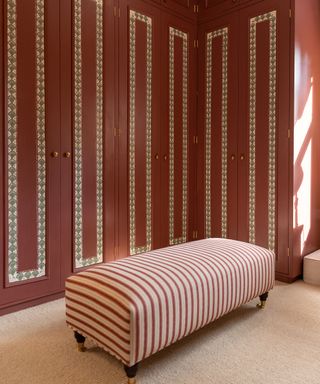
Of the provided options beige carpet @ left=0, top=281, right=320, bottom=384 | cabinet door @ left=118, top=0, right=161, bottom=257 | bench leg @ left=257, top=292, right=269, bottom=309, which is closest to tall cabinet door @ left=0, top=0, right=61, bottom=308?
beige carpet @ left=0, top=281, right=320, bottom=384

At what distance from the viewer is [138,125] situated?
3.12 meters

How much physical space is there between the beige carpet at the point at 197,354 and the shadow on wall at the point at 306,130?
2.93 ft

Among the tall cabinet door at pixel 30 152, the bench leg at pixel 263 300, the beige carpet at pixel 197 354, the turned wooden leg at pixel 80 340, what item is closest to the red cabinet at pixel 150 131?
the tall cabinet door at pixel 30 152

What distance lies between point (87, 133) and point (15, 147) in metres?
0.58

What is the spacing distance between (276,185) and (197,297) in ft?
5.27

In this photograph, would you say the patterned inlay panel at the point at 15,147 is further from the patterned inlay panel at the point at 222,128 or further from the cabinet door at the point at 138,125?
the patterned inlay panel at the point at 222,128

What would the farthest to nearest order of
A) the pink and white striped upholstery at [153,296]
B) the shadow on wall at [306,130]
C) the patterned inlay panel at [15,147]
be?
the shadow on wall at [306,130] < the patterned inlay panel at [15,147] < the pink and white striped upholstery at [153,296]

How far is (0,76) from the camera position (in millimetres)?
2279

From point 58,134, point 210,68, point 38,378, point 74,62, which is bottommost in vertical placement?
point 38,378


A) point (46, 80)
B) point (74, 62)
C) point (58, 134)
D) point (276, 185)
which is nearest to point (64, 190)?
point (58, 134)

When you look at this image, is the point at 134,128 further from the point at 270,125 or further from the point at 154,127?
the point at 270,125

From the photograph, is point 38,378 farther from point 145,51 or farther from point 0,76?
point 145,51

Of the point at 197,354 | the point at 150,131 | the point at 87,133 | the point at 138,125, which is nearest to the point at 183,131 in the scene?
the point at 150,131

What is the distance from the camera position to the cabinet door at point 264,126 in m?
2.98
